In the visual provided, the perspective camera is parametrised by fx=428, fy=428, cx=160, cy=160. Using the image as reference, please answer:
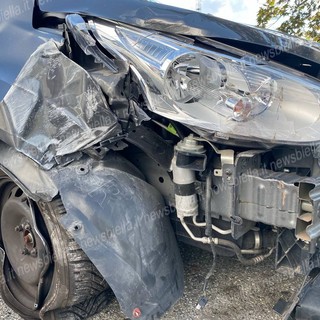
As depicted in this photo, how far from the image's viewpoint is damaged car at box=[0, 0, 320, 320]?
1884 millimetres

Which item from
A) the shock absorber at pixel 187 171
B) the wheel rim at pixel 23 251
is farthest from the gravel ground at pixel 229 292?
the shock absorber at pixel 187 171

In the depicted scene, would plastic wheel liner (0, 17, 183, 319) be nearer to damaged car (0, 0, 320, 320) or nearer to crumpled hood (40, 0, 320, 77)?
damaged car (0, 0, 320, 320)

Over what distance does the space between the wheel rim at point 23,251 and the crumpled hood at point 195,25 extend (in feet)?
3.63

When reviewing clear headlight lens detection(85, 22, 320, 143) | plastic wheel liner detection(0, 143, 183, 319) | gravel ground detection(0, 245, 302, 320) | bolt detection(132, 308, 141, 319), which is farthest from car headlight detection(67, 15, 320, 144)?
gravel ground detection(0, 245, 302, 320)

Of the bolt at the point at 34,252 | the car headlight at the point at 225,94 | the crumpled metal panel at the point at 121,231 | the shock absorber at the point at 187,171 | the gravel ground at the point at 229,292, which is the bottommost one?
the gravel ground at the point at 229,292

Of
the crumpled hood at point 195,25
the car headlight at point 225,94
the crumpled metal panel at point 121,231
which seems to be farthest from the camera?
the crumpled hood at point 195,25

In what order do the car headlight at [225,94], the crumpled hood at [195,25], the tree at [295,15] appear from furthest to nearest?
the tree at [295,15]
the crumpled hood at [195,25]
the car headlight at [225,94]

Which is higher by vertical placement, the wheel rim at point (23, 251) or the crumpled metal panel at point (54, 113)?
the crumpled metal panel at point (54, 113)

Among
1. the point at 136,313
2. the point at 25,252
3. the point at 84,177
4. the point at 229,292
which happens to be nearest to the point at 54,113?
the point at 84,177

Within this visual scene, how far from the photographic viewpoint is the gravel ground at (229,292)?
2.56 metres

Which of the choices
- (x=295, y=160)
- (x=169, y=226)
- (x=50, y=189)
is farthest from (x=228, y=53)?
(x=50, y=189)

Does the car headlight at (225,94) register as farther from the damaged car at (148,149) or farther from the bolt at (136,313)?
the bolt at (136,313)

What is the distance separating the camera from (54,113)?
2096mm

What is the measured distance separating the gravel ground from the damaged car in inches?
13.3
